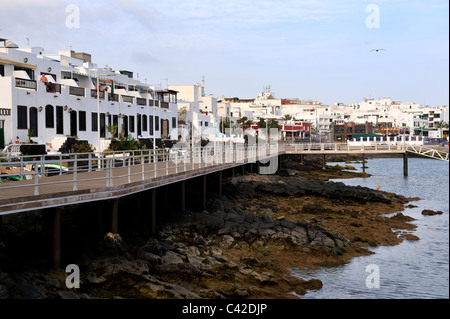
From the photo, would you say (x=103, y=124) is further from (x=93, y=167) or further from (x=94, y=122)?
(x=93, y=167)

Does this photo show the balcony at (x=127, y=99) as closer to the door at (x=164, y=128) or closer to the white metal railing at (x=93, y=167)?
the door at (x=164, y=128)

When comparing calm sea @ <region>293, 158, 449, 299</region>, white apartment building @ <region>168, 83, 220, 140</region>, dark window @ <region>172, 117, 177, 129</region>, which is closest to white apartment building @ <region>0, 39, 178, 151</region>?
dark window @ <region>172, 117, 177, 129</region>

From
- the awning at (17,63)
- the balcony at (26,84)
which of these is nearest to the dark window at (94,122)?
the awning at (17,63)

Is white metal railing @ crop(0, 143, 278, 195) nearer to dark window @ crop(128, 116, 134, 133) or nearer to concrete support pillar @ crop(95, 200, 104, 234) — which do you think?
concrete support pillar @ crop(95, 200, 104, 234)

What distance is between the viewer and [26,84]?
37.9 metres

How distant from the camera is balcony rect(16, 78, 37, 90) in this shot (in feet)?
123

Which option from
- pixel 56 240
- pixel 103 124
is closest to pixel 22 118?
pixel 103 124

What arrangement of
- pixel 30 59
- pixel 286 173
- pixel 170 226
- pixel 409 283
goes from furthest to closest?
pixel 286 173, pixel 30 59, pixel 170 226, pixel 409 283

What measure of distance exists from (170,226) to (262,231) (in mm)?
4150

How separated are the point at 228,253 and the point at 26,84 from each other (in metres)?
20.4

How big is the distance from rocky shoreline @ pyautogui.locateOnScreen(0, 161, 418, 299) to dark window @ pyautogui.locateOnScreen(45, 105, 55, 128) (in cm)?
1269
